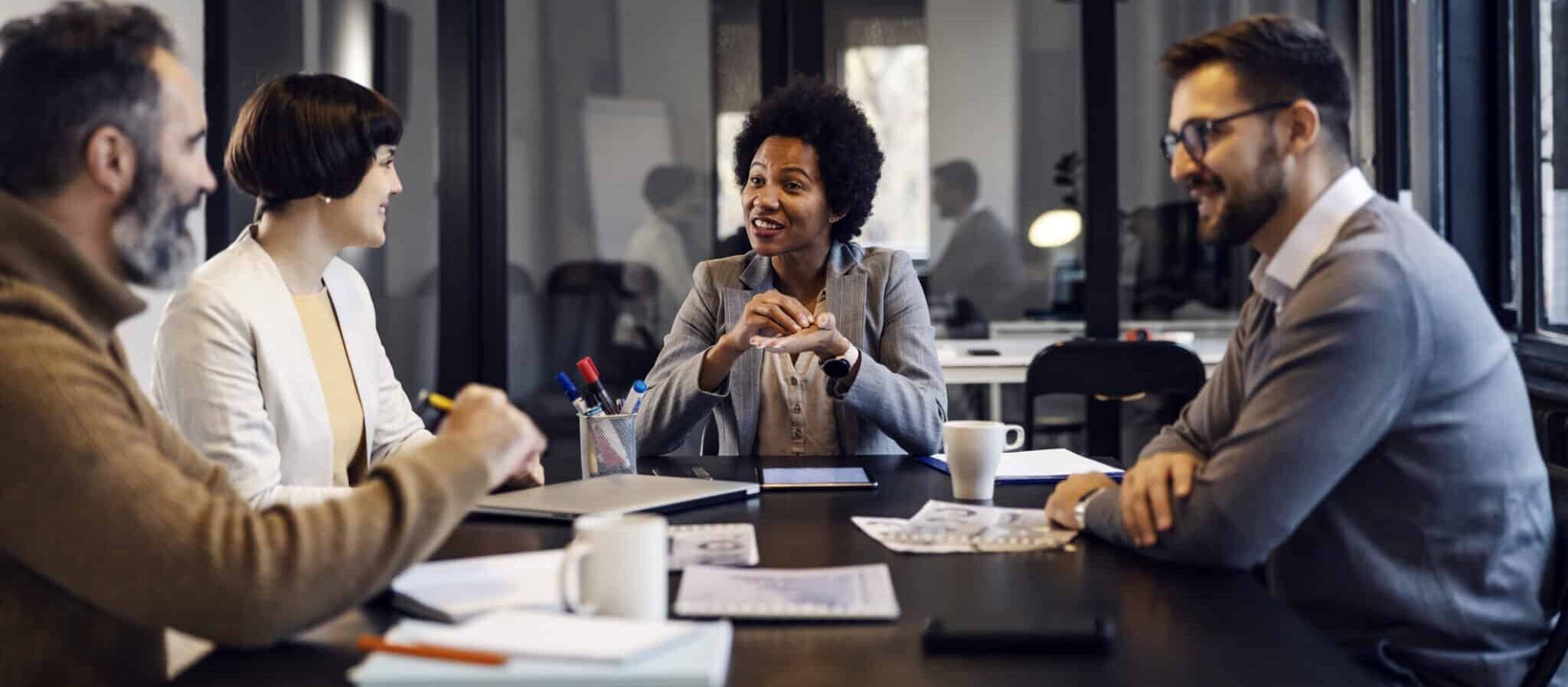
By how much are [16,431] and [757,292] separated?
1748mm

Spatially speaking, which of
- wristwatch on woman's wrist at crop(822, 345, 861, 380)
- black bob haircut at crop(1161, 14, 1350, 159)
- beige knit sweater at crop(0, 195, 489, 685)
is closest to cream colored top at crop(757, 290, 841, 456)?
wristwatch on woman's wrist at crop(822, 345, 861, 380)

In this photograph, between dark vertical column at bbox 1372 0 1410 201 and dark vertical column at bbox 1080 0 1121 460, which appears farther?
dark vertical column at bbox 1080 0 1121 460

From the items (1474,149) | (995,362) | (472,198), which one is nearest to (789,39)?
(472,198)

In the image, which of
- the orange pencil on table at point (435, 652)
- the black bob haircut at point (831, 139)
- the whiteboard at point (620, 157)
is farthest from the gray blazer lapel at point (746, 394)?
the whiteboard at point (620, 157)

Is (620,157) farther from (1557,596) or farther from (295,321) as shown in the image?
(1557,596)

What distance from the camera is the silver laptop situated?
1.66 m

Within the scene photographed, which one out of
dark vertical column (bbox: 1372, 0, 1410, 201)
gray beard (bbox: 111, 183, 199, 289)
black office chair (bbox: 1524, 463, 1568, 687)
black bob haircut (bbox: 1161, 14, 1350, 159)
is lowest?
black office chair (bbox: 1524, 463, 1568, 687)

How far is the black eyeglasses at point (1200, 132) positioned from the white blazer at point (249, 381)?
3.78ft

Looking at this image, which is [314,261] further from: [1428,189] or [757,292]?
[1428,189]

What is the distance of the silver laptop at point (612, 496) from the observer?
1.66 m

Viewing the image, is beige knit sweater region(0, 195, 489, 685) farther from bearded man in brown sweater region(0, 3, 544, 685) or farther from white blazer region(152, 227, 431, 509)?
white blazer region(152, 227, 431, 509)

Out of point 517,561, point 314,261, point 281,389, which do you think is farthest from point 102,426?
point 314,261

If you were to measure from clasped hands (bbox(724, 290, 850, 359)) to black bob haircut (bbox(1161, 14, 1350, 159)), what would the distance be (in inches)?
33.1

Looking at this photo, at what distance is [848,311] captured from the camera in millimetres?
2580
